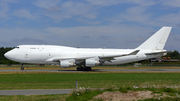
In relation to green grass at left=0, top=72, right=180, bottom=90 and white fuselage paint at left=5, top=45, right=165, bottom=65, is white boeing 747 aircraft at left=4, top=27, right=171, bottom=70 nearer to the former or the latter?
white fuselage paint at left=5, top=45, right=165, bottom=65

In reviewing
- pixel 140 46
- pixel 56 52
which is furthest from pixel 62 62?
pixel 140 46

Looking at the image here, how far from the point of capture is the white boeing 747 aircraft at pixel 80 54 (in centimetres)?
3728

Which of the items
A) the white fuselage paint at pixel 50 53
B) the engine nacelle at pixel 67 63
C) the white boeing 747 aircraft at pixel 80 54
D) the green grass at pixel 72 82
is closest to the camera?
the green grass at pixel 72 82

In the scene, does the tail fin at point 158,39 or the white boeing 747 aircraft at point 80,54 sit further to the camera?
the tail fin at point 158,39

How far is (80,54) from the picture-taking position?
39.7m

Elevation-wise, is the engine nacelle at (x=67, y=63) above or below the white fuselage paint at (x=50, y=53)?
below

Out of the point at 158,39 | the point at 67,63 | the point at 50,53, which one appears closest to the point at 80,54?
the point at 67,63

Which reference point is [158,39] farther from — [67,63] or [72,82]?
[72,82]

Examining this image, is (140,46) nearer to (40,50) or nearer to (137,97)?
(40,50)

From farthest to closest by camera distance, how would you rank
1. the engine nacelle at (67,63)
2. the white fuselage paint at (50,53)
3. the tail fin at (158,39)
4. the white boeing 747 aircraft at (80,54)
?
1. the tail fin at (158,39)
2. the white fuselage paint at (50,53)
3. the white boeing 747 aircraft at (80,54)
4. the engine nacelle at (67,63)

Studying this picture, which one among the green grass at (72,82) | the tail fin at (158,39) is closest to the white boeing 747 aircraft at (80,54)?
the tail fin at (158,39)

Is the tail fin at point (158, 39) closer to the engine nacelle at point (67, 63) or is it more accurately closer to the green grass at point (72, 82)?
the engine nacelle at point (67, 63)

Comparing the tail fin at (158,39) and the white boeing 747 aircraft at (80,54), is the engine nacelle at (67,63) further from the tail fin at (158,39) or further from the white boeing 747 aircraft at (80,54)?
the tail fin at (158,39)

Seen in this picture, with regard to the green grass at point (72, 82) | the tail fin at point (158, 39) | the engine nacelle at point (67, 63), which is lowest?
the green grass at point (72, 82)
